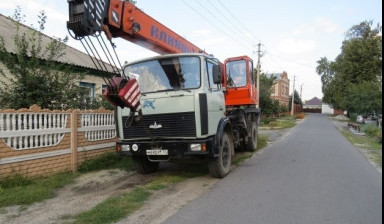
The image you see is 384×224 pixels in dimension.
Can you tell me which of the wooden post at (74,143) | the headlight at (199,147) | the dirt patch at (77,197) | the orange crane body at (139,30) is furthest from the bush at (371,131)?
the wooden post at (74,143)

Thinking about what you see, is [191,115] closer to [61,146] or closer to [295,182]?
[295,182]

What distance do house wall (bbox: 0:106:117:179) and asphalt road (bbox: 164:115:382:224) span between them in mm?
3422

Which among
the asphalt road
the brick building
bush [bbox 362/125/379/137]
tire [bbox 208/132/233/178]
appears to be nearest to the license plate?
tire [bbox 208/132/233/178]

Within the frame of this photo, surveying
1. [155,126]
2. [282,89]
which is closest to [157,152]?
[155,126]

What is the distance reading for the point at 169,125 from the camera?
6629 mm

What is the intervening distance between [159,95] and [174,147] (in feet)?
3.58

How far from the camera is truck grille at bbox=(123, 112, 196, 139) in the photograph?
21.2 ft

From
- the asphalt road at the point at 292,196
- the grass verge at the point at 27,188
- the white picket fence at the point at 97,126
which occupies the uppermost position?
the white picket fence at the point at 97,126

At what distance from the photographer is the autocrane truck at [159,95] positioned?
591 centimetres

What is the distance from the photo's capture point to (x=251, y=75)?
10.8 metres

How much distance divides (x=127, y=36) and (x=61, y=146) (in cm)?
285

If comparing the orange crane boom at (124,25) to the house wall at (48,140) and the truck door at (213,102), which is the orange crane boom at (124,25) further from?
the house wall at (48,140)

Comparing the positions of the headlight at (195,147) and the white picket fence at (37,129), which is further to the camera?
the headlight at (195,147)

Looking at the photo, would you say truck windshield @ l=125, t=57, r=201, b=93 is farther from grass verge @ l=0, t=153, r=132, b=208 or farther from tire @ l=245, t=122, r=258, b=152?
tire @ l=245, t=122, r=258, b=152
